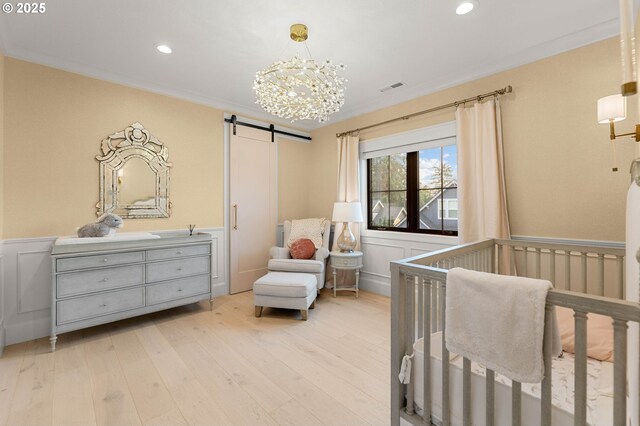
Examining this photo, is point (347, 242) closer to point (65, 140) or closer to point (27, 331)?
point (65, 140)

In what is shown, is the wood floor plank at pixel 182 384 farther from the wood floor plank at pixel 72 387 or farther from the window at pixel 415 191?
the window at pixel 415 191

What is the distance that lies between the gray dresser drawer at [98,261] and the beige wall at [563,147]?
145 inches

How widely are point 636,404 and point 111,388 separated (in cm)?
260

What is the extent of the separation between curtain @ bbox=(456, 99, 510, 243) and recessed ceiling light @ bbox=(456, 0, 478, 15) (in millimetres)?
1038

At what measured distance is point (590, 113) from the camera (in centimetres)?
232

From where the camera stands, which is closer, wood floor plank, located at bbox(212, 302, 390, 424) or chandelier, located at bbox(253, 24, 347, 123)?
wood floor plank, located at bbox(212, 302, 390, 424)

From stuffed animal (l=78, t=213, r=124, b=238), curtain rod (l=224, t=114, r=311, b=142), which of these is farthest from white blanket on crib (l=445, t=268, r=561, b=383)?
curtain rod (l=224, t=114, r=311, b=142)

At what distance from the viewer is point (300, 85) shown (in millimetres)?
2174

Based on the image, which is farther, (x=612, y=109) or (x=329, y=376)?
(x=329, y=376)

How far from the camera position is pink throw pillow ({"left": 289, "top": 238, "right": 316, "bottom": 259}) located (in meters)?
3.77

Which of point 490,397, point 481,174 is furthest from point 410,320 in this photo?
point 481,174

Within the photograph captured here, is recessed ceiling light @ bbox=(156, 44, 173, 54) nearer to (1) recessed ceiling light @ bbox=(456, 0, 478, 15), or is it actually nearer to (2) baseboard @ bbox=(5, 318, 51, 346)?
(1) recessed ceiling light @ bbox=(456, 0, 478, 15)

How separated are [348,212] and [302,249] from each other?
30.9 inches

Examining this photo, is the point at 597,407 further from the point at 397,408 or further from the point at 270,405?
the point at 270,405
